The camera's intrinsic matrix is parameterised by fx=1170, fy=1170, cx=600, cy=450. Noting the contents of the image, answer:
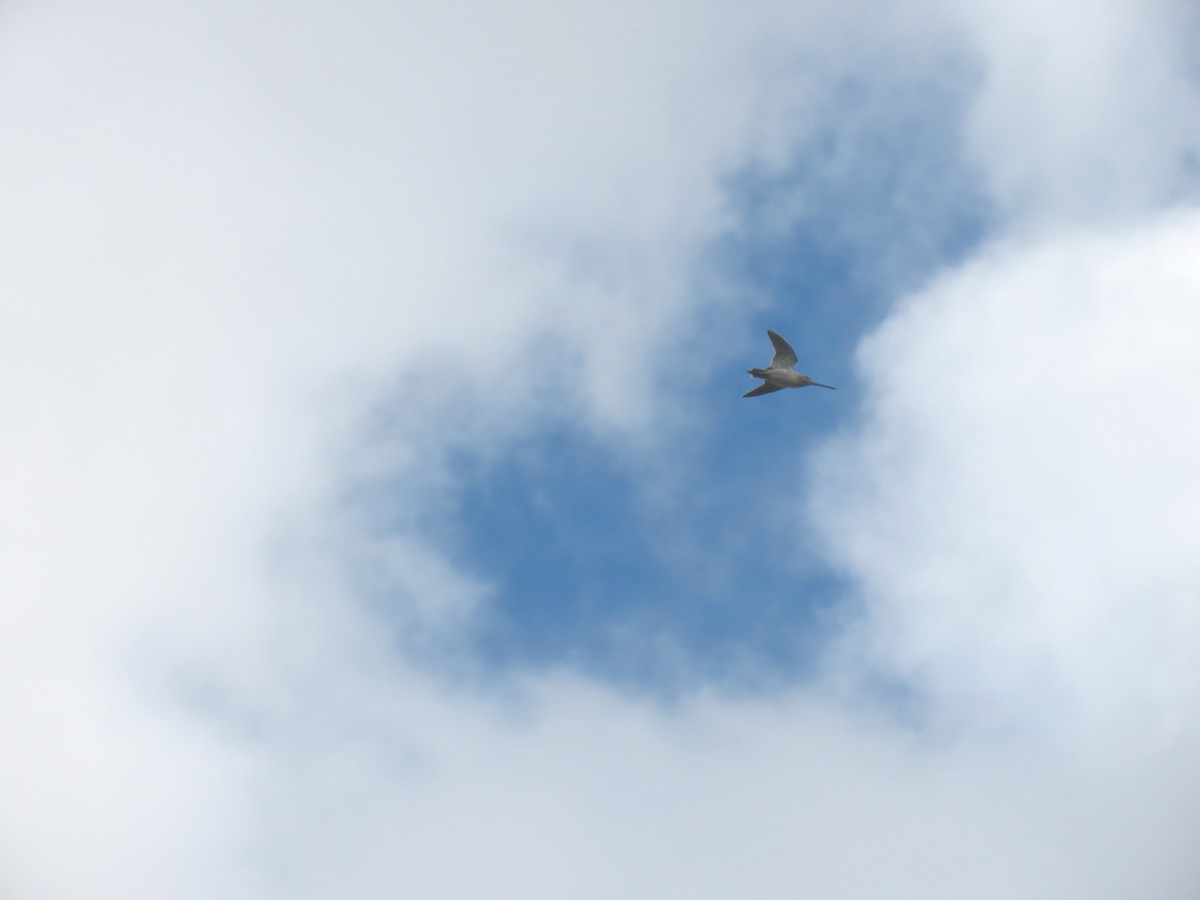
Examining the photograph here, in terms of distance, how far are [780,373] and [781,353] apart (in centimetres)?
159

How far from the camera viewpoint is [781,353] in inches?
A: 3632

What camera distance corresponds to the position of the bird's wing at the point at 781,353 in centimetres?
9156

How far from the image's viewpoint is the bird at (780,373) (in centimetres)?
9194

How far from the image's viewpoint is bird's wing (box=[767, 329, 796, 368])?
91.6 m

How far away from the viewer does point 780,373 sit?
92.6 m

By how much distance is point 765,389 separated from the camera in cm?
9394

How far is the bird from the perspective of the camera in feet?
302
